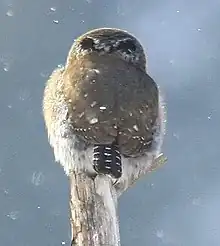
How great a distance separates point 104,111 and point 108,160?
0.79 feet

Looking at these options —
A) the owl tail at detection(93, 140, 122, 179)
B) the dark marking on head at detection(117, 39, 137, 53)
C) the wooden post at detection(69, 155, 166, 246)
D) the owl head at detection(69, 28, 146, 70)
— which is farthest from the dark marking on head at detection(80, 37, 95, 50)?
the wooden post at detection(69, 155, 166, 246)

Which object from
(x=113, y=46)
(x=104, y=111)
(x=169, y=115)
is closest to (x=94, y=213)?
(x=104, y=111)

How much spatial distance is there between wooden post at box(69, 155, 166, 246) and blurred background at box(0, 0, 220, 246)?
3506 mm

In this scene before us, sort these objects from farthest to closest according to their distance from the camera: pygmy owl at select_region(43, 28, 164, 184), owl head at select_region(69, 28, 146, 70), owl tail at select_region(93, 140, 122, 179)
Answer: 1. owl head at select_region(69, 28, 146, 70)
2. pygmy owl at select_region(43, 28, 164, 184)
3. owl tail at select_region(93, 140, 122, 179)

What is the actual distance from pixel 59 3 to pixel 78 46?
390cm

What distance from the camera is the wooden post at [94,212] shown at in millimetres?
2549

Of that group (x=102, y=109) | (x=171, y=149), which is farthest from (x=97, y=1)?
(x=102, y=109)

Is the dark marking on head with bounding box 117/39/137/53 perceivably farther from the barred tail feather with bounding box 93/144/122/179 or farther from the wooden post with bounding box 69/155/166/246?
the wooden post with bounding box 69/155/166/246

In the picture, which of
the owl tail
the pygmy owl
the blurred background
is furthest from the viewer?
the blurred background

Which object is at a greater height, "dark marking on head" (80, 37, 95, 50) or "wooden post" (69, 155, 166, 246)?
"dark marking on head" (80, 37, 95, 50)

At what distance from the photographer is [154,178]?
687 cm

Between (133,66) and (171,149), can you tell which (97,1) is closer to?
(171,149)

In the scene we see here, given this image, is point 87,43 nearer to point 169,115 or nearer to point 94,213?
point 94,213

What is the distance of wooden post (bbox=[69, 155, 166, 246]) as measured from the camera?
8.36 feet
